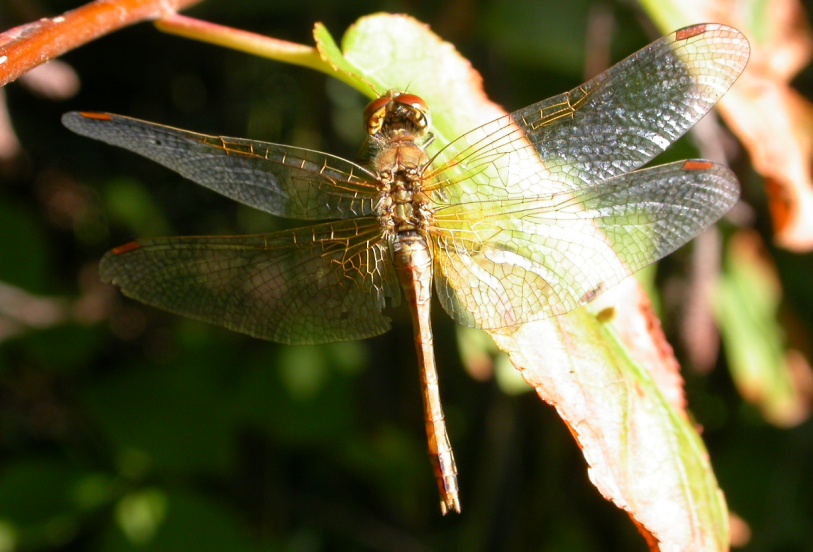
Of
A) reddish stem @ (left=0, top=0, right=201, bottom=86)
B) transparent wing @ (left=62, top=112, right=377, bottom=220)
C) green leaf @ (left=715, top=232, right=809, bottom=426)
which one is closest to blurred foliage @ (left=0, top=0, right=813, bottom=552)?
green leaf @ (left=715, top=232, right=809, bottom=426)

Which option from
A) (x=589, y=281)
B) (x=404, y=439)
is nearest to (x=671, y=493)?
(x=589, y=281)

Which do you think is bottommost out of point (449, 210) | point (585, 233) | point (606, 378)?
point (606, 378)

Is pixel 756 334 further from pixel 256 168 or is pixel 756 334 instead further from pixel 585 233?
pixel 256 168

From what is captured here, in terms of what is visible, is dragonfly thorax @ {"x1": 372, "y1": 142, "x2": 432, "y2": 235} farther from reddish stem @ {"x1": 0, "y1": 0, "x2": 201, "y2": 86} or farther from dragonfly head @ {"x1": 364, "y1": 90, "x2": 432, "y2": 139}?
reddish stem @ {"x1": 0, "y1": 0, "x2": 201, "y2": 86}

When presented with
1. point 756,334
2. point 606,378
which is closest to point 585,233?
point 606,378

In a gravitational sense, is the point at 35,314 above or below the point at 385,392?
above

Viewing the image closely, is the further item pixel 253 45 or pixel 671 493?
pixel 253 45

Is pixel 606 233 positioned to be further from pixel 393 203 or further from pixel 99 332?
pixel 99 332
